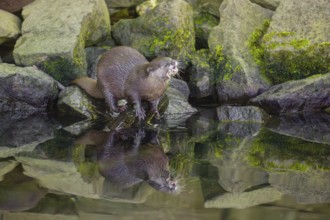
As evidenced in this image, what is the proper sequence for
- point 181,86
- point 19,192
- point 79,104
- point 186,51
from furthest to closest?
point 186,51, point 181,86, point 79,104, point 19,192

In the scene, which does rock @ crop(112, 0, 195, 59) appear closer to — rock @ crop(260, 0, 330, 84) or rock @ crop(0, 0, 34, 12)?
rock @ crop(260, 0, 330, 84)

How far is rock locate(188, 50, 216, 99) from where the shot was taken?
6.61 m

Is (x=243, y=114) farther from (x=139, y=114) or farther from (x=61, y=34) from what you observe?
(x=61, y=34)

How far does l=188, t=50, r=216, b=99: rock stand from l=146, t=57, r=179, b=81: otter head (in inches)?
64.3

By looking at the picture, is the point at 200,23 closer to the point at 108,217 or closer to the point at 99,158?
the point at 99,158

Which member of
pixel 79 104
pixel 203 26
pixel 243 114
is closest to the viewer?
pixel 243 114

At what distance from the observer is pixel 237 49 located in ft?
22.3

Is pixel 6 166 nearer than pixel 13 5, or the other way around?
pixel 6 166

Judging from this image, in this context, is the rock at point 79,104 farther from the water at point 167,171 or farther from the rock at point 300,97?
the rock at point 300,97

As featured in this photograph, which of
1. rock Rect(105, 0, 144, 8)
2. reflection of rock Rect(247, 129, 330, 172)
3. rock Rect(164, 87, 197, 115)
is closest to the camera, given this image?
reflection of rock Rect(247, 129, 330, 172)

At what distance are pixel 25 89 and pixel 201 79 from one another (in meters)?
2.12

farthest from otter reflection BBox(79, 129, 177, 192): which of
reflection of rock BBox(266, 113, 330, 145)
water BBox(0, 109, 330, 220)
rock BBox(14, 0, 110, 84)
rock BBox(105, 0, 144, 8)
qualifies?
rock BBox(105, 0, 144, 8)

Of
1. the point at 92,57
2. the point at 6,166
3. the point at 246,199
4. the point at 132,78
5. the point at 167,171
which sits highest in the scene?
the point at 246,199

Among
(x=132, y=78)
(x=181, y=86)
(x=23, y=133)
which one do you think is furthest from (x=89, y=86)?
(x=181, y=86)
